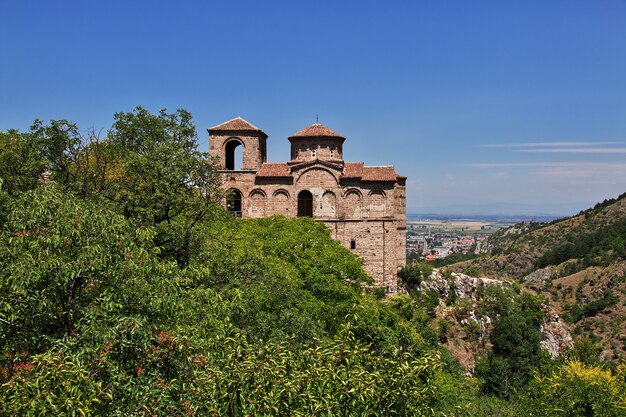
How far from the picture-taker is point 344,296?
22312 mm

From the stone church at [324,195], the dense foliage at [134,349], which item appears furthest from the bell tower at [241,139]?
the dense foliage at [134,349]

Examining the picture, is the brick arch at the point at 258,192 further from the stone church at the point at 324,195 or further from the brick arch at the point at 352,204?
the brick arch at the point at 352,204

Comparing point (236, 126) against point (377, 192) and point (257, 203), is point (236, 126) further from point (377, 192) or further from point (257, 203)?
point (377, 192)

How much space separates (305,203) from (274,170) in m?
3.17

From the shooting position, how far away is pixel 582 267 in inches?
2493

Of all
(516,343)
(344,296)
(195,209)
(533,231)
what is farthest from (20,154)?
(533,231)

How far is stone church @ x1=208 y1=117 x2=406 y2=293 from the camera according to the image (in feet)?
109

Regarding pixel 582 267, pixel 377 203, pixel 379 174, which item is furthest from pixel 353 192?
pixel 582 267

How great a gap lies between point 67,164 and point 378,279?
21718 mm

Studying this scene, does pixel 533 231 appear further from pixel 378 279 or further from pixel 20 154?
pixel 20 154

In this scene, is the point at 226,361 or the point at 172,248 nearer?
the point at 226,361

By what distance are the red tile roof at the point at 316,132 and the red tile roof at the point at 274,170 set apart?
91.9 inches

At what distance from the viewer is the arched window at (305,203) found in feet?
109

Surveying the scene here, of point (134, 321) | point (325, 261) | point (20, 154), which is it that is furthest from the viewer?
point (325, 261)
